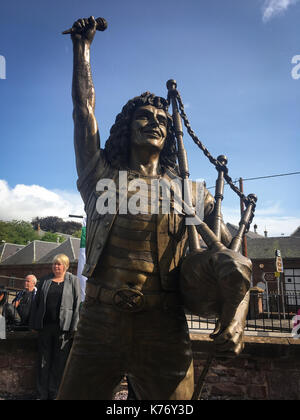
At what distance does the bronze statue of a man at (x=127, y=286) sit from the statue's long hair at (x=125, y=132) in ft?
0.21

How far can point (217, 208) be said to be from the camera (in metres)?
2.34

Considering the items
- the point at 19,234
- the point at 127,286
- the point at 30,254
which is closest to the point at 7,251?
the point at 30,254

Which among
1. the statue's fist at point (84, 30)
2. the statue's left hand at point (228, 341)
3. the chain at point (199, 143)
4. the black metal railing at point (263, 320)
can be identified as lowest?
the black metal railing at point (263, 320)

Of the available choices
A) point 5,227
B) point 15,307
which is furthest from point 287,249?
point 5,227

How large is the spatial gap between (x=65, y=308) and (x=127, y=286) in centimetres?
313

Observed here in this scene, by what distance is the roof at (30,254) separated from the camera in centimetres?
3250

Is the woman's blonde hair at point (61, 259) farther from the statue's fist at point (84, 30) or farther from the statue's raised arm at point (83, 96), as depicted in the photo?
the statue's fist at point (84, 30)

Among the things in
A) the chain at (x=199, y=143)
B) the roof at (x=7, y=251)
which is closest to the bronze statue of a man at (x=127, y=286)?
the chain at (x=199, y=143)

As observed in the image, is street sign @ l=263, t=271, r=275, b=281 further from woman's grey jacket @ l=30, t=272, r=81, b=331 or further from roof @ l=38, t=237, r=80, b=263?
woman's grey jacket @ l=30, t=272, r=81, b=331

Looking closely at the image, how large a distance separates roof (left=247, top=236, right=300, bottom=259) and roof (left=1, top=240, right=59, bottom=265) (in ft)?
71.7

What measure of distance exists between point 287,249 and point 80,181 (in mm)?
25952

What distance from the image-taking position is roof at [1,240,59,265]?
107ft

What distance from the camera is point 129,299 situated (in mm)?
1817
